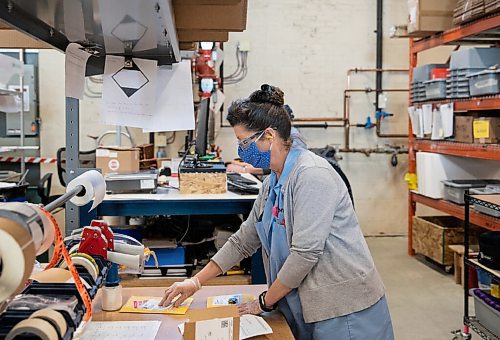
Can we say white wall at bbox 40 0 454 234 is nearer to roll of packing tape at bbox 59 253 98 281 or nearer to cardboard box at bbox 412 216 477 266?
cardboard box at bbox 412 216 477 266

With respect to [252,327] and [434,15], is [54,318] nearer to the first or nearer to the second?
[252,327]

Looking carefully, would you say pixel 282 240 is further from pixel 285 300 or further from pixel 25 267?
pixel 25 267

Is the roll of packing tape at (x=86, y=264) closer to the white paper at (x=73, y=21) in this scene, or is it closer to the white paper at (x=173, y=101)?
the white paper at (x=73, y=21)

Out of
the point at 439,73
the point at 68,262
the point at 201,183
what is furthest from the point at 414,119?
the point at 68,262

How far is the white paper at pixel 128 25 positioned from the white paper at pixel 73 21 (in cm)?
5

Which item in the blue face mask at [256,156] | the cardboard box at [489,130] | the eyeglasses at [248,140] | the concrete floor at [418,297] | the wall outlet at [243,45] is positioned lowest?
the concrete floor at [418,297]

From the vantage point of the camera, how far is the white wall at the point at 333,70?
6578mm

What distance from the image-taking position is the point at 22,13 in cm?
117

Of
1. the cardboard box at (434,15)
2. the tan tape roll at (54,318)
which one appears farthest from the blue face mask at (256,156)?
the cardboard box at (434,15)

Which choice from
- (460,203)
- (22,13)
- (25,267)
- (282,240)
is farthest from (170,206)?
(460,203)

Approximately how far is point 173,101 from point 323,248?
736mm

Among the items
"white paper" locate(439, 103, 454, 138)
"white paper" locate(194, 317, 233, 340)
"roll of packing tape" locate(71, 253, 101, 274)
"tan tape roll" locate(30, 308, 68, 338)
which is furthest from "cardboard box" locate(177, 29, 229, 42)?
"white paper" locate(439, 103, 454, 138)

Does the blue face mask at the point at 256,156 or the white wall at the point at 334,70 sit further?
the white wall at the point at 334,70

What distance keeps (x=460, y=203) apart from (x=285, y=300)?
3553 mm
